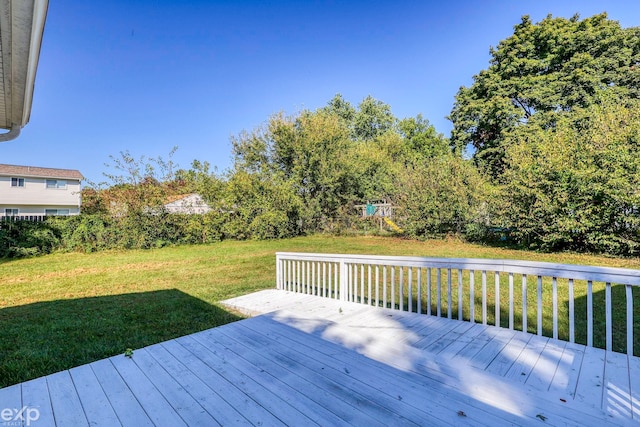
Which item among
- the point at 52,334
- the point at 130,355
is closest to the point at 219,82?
the point at 52,334

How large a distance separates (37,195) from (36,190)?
346 millimetres

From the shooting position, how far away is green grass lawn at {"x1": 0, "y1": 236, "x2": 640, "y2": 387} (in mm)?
2982

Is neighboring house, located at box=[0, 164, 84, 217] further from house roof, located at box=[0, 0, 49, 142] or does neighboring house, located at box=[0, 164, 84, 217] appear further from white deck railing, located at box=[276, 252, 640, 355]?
white deck railing, located at box=[276, 252, 640, 355]

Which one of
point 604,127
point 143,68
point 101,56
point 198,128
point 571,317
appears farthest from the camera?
point 198,128

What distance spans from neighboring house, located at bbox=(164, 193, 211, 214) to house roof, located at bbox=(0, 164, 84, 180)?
16.5 meters

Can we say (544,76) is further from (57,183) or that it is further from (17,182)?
(17,182)

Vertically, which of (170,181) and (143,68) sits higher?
(143,68)

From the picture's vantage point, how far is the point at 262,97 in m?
14.7

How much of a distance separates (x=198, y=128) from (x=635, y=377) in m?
16.3

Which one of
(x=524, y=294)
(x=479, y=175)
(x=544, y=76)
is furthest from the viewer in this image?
(x=544, y=76)

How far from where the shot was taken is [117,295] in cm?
496

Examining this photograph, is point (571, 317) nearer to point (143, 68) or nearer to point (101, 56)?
point (101, 56)

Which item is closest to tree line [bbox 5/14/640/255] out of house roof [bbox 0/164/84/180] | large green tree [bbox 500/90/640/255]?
large green tree [bbox 500/90/640/255]

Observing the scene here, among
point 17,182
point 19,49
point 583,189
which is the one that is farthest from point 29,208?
point 583,189
